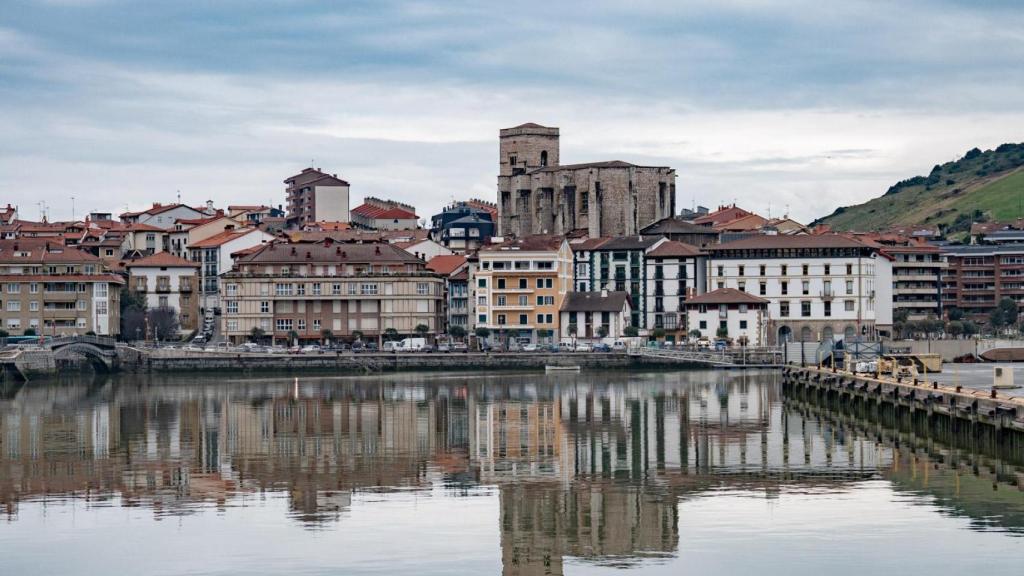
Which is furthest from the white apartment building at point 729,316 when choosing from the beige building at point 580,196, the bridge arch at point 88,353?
the bridge arch at point 88,353

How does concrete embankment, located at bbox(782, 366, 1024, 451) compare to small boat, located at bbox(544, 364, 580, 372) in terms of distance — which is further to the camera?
small boat, located at bbox(544, 364, 580, 372)

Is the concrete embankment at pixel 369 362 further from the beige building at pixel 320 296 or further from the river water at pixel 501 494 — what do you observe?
the river water at pixel 501 494

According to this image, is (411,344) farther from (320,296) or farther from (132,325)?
(132,325)

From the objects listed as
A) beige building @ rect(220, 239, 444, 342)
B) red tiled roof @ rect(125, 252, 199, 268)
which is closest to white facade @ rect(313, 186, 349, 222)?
red tiled roof @ rect(125, 252, 199, 268)

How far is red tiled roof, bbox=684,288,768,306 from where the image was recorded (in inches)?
4451

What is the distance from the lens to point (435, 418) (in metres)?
63.1

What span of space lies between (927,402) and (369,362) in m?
55.4

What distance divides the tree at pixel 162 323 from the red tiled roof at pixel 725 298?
36.8 m

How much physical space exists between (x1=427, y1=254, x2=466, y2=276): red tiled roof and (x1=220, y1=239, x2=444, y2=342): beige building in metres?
7.00

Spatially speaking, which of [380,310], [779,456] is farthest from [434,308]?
[779,456]

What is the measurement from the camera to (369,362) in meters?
105

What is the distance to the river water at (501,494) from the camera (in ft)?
102

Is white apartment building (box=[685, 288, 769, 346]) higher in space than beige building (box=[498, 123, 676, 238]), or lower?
lower

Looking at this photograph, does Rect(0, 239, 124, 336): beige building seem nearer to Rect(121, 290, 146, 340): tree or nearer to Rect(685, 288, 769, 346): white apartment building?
Rect(121, 290, 146, 340): tree
